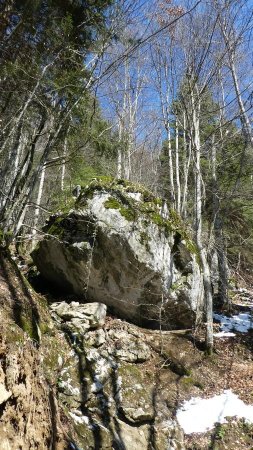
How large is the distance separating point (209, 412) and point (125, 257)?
10.7 feet

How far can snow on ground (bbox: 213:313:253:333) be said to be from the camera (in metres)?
8.47

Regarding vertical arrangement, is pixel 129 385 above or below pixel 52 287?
below

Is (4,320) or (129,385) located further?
(129,385)

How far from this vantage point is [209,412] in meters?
5.72

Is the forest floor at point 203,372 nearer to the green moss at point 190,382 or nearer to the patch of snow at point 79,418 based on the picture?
the green moss at point 190,382

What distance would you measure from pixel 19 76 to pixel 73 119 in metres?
1.50

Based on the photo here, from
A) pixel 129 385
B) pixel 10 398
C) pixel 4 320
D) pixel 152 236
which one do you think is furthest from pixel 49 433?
pixel 152 236

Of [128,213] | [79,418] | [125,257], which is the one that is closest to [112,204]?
[128,213]

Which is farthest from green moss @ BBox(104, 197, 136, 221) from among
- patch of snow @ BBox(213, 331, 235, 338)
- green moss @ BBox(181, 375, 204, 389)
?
patch of snow @ BBox(213, 331, 235, 338)

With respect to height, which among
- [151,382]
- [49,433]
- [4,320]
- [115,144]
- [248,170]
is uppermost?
[115,144]

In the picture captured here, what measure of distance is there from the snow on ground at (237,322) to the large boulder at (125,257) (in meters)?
1.29

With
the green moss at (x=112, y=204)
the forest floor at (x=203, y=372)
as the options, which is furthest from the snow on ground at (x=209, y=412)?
the green moss at (x=112, y=204)

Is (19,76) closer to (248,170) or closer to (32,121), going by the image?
(32,121)

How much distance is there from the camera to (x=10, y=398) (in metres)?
2.79
